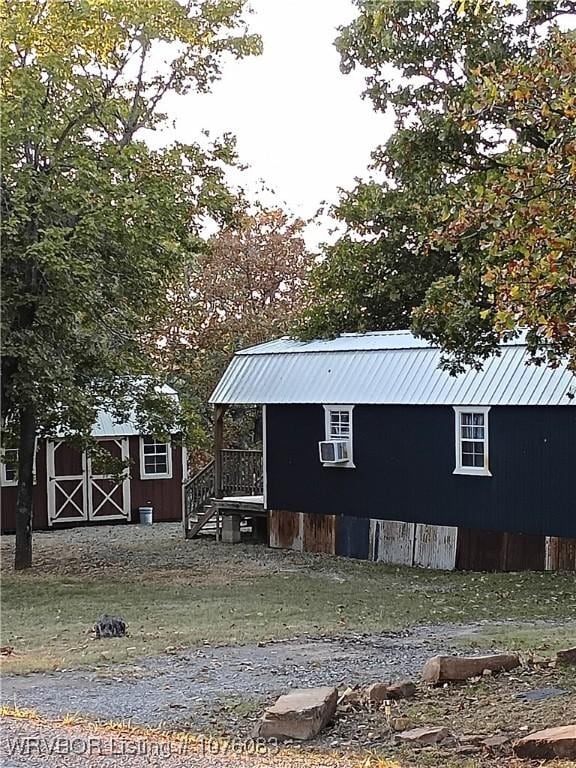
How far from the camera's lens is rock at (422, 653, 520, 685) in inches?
344

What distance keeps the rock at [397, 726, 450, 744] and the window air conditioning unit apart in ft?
54.0

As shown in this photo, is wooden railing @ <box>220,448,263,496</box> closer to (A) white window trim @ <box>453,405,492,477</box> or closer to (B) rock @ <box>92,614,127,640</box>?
(A) white window trim @ <box>453,405,492,477</box>

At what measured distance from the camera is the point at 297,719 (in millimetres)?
7242

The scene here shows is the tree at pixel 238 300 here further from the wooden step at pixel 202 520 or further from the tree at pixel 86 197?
the tree at pixel 86 197

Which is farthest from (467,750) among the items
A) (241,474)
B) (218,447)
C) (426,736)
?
(241,474)

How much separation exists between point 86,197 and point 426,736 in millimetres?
13046

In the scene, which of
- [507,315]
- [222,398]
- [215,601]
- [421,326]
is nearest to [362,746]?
[507,315]

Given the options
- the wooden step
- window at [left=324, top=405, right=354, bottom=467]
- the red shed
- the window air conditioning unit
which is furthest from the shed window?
the red shed

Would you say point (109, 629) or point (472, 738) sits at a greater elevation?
point (472, 738)

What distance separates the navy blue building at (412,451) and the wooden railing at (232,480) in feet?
5.41

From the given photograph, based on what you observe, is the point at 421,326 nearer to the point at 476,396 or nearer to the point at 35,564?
the point at 476,396

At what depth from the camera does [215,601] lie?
1673cm

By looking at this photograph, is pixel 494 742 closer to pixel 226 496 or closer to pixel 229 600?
pixel 229 600

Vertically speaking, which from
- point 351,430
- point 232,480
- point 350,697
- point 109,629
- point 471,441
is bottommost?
point 109,629
